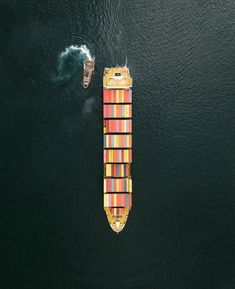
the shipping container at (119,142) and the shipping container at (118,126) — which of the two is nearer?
the shipping container at (118,126)

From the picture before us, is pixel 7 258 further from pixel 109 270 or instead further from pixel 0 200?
pixel 109 270

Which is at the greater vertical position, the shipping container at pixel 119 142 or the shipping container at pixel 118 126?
the shipping container at pixel 118 126

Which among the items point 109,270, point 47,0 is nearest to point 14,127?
point 47,0

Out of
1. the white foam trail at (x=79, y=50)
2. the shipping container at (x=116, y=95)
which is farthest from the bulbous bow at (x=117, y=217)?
the white foam trail at (x=79, y=50)

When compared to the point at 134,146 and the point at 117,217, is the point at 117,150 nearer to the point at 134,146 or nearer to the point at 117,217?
the point at 134,146

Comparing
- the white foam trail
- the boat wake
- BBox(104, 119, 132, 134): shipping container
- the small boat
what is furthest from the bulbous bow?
the white foam trail

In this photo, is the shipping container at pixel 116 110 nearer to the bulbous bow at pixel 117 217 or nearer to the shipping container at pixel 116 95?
the shipping container at pixel 116 95

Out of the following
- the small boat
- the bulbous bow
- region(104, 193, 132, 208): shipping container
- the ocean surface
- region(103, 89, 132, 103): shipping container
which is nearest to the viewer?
the ocean surface

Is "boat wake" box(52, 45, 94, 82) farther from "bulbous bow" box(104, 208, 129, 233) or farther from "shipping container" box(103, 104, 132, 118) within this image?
"bulbous bow" box(104, 208, 129, 233)
